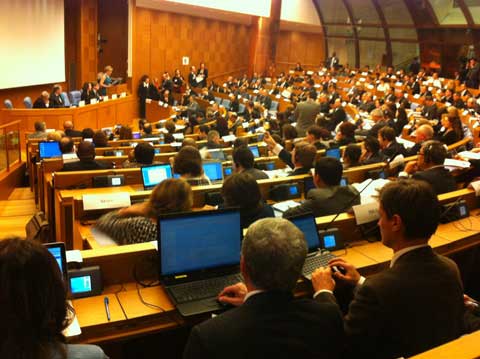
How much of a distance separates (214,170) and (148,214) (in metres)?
2.95

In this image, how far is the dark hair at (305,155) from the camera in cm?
541

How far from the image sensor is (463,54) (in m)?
20.4

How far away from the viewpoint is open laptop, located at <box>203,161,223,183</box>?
237 inches

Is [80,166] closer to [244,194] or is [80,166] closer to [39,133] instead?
[244,194]

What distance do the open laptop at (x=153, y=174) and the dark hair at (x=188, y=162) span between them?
2.95ft

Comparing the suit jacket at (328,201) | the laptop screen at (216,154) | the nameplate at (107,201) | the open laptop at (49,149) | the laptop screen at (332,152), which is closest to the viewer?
the suit jacket at (328,201)

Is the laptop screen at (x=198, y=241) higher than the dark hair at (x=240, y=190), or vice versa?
→ the dark hair at (x=240, y=190)

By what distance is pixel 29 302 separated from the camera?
1416mm

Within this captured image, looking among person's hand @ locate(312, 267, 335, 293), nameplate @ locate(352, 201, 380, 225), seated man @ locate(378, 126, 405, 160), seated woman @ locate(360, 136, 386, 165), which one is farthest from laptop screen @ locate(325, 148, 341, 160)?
person's hand @ locate(312, 267, 335, 293)

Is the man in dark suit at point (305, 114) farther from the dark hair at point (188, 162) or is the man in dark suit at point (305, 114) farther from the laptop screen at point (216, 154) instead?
the dark hair at point (188, 162)

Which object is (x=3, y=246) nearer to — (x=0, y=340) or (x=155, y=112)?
(x=0, y=340)

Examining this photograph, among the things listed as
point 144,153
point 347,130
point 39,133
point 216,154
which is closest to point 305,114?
point 347,130

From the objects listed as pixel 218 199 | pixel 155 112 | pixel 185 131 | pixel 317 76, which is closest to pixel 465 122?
pixel 185 131

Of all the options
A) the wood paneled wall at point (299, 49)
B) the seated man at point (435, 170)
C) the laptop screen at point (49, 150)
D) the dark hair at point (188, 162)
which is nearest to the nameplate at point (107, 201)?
the dark hair at point (188, 162)
